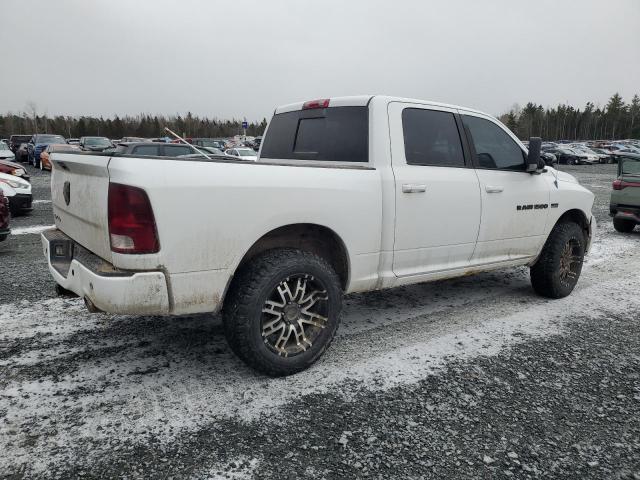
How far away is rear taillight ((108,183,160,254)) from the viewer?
2525 millimetres

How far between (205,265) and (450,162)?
2318 mm

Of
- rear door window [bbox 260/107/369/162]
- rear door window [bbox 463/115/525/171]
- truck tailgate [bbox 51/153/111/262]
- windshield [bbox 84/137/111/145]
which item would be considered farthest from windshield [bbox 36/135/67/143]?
rear door window [bbox 463/115/525/171]

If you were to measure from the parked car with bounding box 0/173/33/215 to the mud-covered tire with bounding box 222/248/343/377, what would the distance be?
8.82 m

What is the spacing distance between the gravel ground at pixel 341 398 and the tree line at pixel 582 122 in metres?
109

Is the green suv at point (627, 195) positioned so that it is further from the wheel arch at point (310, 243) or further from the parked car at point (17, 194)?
the parked car at point (17, 194)

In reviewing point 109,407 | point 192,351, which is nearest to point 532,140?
point 192,351

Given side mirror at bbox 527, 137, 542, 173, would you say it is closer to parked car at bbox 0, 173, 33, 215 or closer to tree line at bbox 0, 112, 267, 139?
parked car at bbox 0, 173, 33, 215

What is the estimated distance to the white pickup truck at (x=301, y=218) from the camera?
8.62 feet

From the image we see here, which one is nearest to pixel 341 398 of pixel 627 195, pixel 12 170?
pixel 627 195

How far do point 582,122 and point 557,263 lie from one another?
125750 millimetres

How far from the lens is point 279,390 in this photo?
9.95ft

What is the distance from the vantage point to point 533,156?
445cm

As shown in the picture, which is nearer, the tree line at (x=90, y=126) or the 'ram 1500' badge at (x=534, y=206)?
the 'ram 1500' badge at (x=534, y=206)

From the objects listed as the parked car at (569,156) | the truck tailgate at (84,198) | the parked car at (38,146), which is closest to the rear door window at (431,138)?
the truck tailgate at (84,198)
